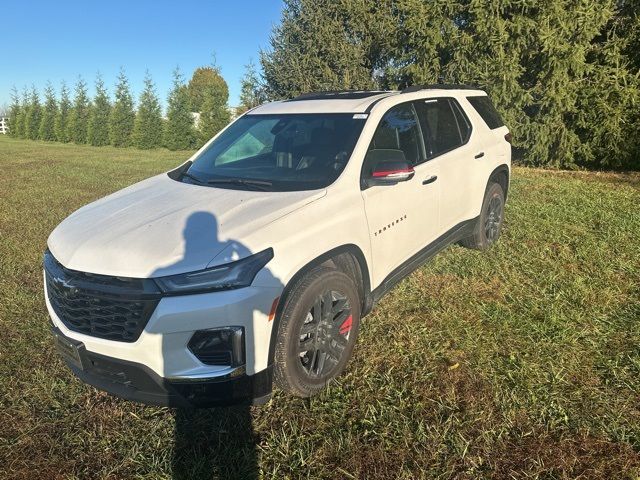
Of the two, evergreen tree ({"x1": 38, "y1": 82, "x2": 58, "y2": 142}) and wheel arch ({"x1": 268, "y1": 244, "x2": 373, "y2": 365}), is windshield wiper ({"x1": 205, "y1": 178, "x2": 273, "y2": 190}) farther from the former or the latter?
evergreen tree ({"x1": 38, "y1": 82, "x2": 58, "y2": 142})

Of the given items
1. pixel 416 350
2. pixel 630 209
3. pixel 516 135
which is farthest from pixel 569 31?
pixel 416 350

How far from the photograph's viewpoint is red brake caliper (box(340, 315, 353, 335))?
301cm

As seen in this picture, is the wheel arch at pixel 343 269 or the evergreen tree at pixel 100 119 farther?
the evergreen tree at pixel 100 119

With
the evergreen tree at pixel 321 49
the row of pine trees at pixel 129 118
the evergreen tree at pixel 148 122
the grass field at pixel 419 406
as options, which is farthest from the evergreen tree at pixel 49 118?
the grass field at pixel 419 406

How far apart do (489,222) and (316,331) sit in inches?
131

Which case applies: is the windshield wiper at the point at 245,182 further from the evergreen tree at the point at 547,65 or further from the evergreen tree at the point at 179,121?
the evergreen tree at the point at 179,121

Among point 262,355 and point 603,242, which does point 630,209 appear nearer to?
point 603,242

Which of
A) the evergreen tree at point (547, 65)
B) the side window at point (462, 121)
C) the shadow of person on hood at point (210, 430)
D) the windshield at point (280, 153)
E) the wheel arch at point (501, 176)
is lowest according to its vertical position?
the shadow of person on hood at point (210, 430)

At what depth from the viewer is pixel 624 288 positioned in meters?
4.29

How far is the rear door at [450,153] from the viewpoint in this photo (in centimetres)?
416

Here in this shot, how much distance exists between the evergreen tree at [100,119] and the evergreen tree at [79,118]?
1.22m

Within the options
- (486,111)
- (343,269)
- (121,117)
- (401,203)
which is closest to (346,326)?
(343,269)

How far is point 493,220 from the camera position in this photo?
18.0 ft

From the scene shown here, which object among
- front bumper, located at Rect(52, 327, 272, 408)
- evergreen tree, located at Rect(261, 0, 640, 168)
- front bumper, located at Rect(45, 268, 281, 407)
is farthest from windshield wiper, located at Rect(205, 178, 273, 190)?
evergreen tree, located at Rect(261, 0, 640, 168)
